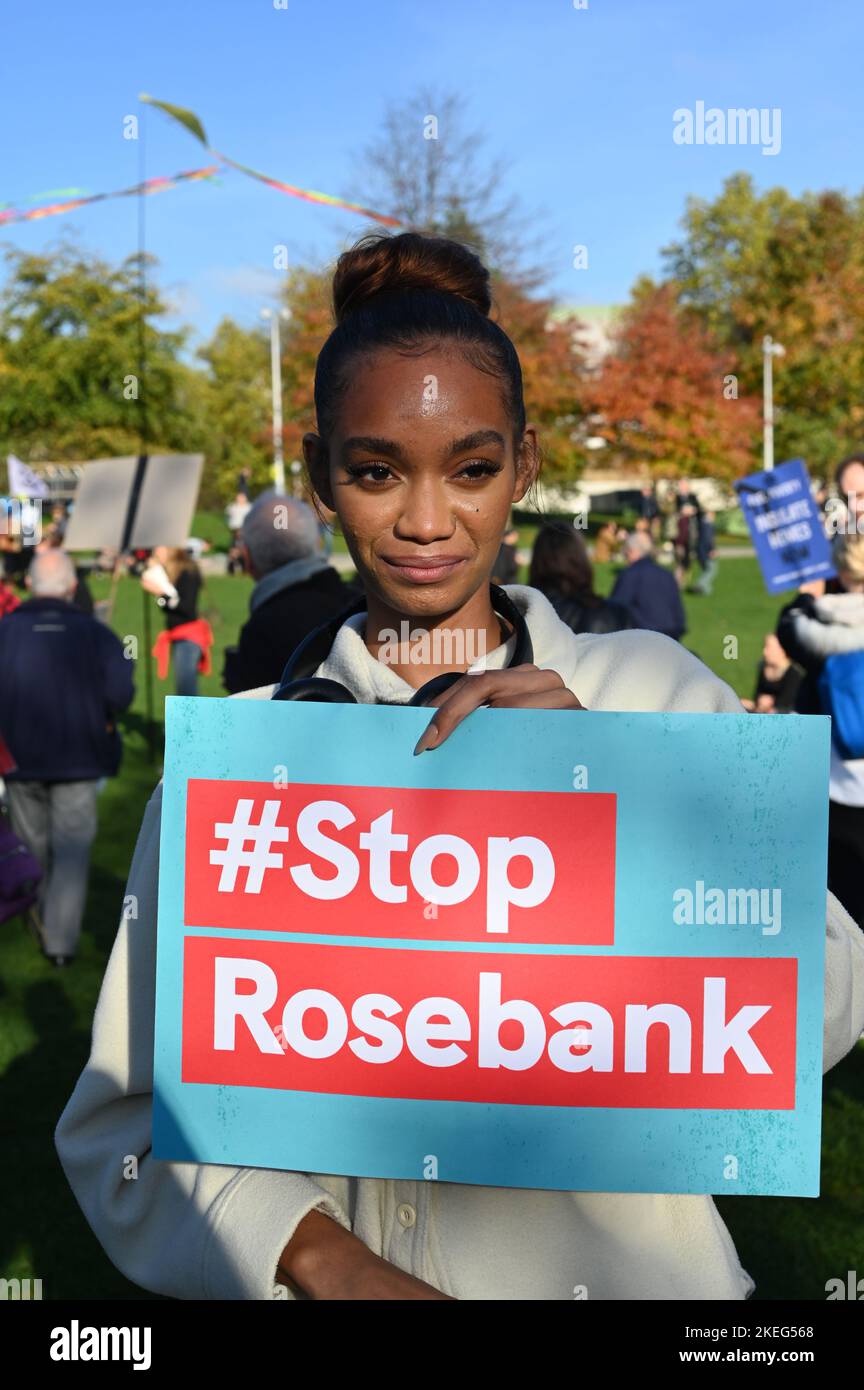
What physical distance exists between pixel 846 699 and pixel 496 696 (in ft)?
14.5

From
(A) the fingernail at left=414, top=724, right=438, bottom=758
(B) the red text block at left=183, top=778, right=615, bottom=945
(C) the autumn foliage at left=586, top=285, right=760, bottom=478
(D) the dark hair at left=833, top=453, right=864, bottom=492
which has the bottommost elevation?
(B) the red text block at left=183, top=778, right=615, bottom=945

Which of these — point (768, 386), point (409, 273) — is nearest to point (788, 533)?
point (409, 273)

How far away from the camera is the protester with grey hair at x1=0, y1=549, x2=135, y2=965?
759cm

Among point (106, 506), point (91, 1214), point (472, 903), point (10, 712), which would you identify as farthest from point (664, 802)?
point (106, 506)

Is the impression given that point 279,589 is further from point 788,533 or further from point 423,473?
point 423,473

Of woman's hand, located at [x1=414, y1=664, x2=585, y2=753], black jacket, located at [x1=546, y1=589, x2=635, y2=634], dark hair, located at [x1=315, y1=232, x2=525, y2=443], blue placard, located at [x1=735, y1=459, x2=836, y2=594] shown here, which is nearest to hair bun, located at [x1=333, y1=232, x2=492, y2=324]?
dark hair, located at [x1=315, y1=232, x2=525, y2=443]

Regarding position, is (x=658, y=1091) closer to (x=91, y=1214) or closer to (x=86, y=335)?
(x=91, y=1214)

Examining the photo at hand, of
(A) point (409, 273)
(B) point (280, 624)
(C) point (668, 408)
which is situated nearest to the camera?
(A) point (409, 273)

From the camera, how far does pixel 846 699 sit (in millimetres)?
5699

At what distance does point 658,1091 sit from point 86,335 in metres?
54.9

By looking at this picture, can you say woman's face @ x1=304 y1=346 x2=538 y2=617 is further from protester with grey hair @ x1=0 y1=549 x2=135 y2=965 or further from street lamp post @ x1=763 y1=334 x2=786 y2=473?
street lamp post @ x1=763 y1=334 x2=786 y2=473

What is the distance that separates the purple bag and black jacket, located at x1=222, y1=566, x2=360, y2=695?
112cm

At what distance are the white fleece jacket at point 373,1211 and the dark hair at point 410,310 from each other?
1.44ft
